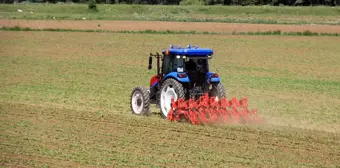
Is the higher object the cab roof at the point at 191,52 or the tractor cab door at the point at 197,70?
the cab roof at the point at 191,52

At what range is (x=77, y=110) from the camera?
18734 mm

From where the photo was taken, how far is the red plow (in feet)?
53.4

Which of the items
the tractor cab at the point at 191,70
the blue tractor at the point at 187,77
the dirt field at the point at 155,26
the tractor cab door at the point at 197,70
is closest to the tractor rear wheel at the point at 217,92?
the blue tractor at the point at 187,77

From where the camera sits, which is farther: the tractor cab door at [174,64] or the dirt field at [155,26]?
the dirt field at [155,26]

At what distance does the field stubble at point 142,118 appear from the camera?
13.1m

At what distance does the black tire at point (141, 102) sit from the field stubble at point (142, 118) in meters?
0.29

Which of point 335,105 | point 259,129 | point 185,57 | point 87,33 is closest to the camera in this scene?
point 259,129

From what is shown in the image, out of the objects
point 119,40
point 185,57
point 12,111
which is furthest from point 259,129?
point 119,40

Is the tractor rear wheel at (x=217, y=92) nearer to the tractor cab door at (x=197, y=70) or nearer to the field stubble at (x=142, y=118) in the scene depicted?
the tractor cab door at (x=197, y=70)

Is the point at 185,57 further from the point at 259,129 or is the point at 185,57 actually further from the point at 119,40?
the point at 119,40

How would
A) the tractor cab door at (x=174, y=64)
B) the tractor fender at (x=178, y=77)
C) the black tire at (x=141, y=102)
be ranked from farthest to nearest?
1. the black tire at (x=141, y=102)
2. the tractor cab door at (x=174, y=64)
3. the tractor fender at (x=178, y=77)

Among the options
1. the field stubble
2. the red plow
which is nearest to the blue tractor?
the red plow

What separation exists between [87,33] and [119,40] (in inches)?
216

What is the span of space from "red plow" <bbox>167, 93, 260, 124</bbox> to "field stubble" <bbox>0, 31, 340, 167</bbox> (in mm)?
362
